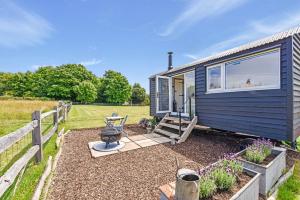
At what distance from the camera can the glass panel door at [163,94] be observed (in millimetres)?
8422

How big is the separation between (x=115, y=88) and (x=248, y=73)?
128 feet

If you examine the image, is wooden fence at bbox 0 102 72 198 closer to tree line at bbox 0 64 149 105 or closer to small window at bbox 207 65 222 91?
small window at bbox 207 65 222 91

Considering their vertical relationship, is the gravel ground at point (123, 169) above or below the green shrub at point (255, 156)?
below

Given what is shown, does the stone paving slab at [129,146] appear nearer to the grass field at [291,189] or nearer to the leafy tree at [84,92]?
the grass field at [291,189]

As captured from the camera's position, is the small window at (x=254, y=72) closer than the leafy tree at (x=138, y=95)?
Yes

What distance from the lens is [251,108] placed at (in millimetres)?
4715

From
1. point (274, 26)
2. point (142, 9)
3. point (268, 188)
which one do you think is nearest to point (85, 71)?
point (142, 9)

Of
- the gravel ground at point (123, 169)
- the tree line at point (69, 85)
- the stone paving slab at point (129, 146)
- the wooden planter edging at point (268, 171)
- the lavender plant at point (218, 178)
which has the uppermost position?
the tree line at point (69, 85)

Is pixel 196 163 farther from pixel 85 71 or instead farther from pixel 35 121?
pixel 85 71

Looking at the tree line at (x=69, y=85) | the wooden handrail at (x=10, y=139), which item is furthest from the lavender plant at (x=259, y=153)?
the tree line at (x=69, y=85)

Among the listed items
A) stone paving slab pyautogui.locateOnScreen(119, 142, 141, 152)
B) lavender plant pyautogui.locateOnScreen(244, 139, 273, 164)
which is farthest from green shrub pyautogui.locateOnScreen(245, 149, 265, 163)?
stone paving slab pyautogui.locateOnScreen(119, 142, 141, 152)

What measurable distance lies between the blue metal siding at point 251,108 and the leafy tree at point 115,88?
36.7 meters

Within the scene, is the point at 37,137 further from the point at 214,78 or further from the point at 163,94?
the point at 163,94

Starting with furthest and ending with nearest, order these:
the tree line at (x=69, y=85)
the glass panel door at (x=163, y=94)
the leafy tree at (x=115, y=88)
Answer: the leafy tree at (x=115, y=88) → the tree line at (x=69, y=85) → the glass panel door at (x=163, y=94)
